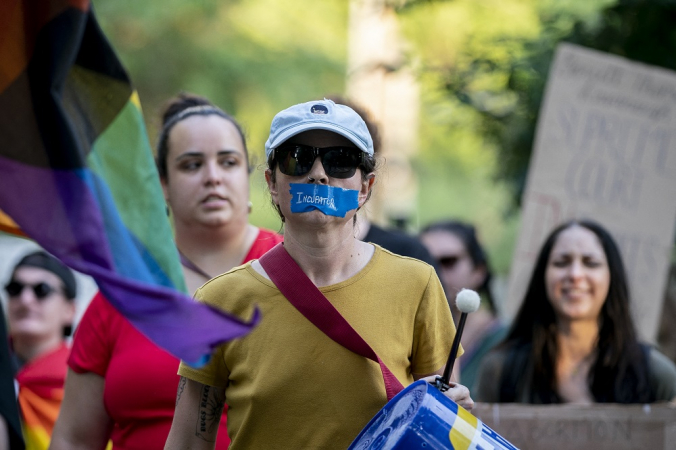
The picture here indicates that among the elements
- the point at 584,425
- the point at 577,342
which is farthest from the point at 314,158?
the point at 577,342

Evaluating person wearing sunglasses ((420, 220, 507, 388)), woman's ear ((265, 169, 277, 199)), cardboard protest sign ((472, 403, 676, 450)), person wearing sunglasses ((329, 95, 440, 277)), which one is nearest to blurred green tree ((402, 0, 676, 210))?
person wearing sunglasses ((420, 220, 507, 388))

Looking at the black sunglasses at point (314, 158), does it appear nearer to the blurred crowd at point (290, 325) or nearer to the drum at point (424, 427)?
the blurred crowd at point (290, 325)

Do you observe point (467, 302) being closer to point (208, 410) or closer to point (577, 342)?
point (208, 410)

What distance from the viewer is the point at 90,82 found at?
92.0 inches

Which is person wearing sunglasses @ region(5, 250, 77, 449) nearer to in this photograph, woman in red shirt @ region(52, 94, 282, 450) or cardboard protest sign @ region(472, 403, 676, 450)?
woman in red shirt @ region(52, 94, 282, 450)

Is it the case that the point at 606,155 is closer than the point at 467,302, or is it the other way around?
the point at 467,302

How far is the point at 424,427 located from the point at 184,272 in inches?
56.2

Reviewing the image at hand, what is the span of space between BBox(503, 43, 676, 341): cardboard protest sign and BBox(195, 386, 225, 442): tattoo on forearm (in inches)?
130

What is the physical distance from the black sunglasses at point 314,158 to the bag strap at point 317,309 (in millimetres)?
219

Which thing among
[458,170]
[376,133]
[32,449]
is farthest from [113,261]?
[458,170]

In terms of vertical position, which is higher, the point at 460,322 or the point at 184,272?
the point at 184,272

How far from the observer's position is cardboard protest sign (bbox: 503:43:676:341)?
17.7ft

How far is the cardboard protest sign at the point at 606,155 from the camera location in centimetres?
540

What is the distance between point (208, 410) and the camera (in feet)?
7.58
